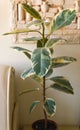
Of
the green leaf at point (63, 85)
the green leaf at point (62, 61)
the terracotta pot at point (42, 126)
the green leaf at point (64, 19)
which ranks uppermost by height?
the green leaf at point (64, 19)

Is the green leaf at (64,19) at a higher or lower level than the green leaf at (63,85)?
higher

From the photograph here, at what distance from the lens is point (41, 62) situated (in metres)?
1.20

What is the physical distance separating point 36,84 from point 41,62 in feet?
1.97

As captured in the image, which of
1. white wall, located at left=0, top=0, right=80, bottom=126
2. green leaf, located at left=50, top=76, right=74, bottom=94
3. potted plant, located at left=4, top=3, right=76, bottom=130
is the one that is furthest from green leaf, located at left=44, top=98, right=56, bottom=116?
white wall, located at left=0, top=0, right=80, bottom=126

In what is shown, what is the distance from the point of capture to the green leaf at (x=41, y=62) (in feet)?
3.89

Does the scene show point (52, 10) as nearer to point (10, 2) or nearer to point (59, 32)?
point (59, 32)

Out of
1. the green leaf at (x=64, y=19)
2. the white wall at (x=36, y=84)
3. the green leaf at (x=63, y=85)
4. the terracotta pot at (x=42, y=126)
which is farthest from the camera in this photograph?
the white wall at (x=36, y=84)

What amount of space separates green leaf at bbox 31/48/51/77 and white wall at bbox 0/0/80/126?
0.47m

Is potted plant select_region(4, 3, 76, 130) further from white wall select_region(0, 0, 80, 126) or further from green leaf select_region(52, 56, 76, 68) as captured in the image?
white wall select_region(0, 0, 80, 126)

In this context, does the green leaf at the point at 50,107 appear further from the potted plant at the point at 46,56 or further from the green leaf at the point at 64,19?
the green leaf at the point at 64,19

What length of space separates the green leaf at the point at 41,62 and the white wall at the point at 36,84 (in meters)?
0.47

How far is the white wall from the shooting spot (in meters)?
1.70

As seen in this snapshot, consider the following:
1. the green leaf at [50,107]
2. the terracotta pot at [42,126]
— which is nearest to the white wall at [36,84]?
the terracotta pot at [42,126]

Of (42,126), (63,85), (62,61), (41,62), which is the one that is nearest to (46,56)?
(41,62)
